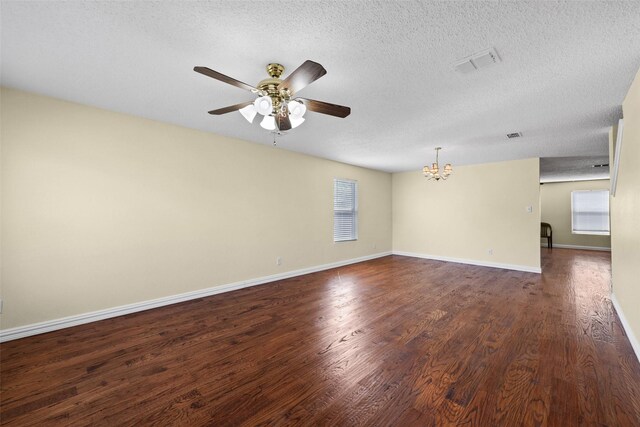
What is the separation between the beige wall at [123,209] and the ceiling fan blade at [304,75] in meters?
2.38

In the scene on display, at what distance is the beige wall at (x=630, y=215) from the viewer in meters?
2.21

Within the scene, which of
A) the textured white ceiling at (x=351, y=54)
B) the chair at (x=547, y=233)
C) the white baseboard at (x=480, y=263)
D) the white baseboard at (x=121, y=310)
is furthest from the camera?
the chair at (x=547, y=233)

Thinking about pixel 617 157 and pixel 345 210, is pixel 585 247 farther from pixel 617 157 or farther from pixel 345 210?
pixel 345 210

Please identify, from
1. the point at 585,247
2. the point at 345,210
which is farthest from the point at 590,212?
the point at 345,210

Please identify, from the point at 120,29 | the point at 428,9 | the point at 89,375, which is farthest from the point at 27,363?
the point at 428,9

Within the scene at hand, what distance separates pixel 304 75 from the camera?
165cm

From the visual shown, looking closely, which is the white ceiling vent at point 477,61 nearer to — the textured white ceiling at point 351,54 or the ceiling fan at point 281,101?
the textured white ceiling at point 351,54

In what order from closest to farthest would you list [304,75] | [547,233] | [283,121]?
[304,75] → [283,121] → [547,233]

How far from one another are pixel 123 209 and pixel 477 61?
12.6 ft

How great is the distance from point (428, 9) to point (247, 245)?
3709 millimetres

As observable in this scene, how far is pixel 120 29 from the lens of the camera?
5.49 feet

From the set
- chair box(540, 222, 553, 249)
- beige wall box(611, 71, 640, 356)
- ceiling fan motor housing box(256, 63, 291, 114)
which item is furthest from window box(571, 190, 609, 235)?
ceiling fan motor housing box(256, 63, 291, 114)

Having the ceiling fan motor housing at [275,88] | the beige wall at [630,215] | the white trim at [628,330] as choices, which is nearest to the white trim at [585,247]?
the white trim at [628,330]

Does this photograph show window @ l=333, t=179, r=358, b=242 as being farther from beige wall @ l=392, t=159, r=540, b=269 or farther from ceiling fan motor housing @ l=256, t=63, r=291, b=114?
ceiling fan motor housing @ l=256, t=63, r=291, b=114
